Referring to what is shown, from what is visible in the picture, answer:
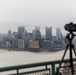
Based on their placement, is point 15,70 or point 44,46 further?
point 44,46

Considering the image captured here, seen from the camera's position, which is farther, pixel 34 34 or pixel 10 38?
pixel 34 34

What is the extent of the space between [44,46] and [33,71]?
113 inches

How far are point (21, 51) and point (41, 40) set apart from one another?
2.75 feet

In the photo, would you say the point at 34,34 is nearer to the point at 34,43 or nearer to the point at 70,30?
the point at 34,43

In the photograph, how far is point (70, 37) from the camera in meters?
3.15

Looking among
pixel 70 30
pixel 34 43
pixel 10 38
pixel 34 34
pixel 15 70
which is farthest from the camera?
pixel 34 34

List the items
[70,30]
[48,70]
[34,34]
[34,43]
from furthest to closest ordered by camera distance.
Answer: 1. [34,34]
2. [34,43]
3. [48,70]
4. [70,30]

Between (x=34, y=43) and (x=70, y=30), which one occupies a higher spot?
(x=70, y=30)

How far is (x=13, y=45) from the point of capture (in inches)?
262

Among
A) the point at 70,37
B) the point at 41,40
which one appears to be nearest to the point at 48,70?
the point at 70,37

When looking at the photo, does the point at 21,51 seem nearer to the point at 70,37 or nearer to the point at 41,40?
the point at 41,40

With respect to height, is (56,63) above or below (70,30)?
below

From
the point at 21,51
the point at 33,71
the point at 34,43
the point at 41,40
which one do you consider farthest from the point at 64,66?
the point at 21,51

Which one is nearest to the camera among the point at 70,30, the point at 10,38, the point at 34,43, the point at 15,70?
the point at 70,30
